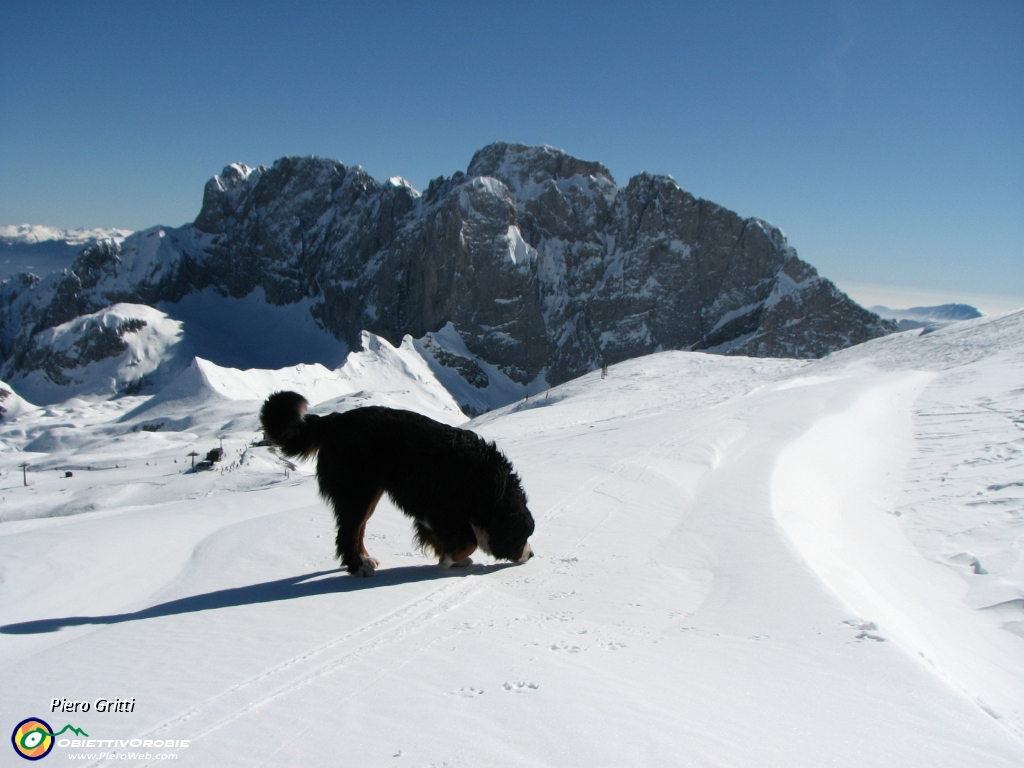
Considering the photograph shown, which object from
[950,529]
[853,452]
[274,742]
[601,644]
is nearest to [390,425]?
[601,644]

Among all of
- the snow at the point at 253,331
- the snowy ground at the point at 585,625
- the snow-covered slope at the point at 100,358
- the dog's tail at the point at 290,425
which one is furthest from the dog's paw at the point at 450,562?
the snow at the point at 253,331

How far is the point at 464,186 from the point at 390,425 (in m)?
160

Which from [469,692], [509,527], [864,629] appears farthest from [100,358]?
[864,629]

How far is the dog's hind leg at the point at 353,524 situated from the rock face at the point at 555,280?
137084 mm

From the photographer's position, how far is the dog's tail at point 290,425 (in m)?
5.35

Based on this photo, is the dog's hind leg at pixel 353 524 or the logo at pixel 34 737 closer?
the logo at pixel 34 737

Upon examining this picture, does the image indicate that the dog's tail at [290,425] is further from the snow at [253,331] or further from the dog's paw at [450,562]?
the snow at [253,331]

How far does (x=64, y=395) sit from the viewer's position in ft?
490

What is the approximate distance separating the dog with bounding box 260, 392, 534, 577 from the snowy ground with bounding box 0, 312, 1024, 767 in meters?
0.34

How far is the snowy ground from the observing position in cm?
258

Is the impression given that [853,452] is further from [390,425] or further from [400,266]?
[400,266]

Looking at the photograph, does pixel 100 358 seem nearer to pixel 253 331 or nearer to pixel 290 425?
pixel 253 331

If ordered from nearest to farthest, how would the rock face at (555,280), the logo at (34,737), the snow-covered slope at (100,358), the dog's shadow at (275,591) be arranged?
the logo at (34,737)
the dog's shadow at (275,591)
the snow-covered slope at (100,358)
the rock face at (555,280)

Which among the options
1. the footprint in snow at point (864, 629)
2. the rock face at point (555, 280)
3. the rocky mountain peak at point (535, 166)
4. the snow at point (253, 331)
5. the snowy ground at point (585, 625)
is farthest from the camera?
the rocky mountain peak at point (535, 166)
